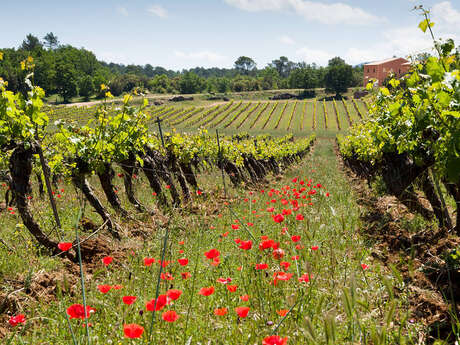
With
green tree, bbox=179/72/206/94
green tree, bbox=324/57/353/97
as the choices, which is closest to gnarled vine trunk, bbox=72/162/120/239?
green tree, bbox=324/57/353/97

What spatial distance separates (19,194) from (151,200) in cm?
534

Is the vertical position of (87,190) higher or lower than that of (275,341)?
lower

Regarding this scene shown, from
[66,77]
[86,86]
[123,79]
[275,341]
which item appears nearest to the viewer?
[275,341]

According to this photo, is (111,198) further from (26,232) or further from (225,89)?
(225,89)

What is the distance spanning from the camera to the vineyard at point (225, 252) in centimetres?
214

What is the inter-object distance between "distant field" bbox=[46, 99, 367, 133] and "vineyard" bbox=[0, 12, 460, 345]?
52377 millimetres

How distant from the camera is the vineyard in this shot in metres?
2.14

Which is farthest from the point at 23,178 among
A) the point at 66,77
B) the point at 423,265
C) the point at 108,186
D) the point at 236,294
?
the point at 66,77

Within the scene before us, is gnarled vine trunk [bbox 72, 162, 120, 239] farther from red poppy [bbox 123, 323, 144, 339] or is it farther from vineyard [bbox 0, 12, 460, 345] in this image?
red poppy [bbox 123, 323, 144, 339]

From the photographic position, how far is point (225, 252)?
473 cm

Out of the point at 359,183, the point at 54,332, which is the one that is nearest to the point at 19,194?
the point at 54,332

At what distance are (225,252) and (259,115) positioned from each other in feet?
249

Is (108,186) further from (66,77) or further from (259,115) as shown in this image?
(66,77)

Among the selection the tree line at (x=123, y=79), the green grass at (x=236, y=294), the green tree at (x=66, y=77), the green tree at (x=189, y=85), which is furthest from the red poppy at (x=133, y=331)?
the green tree at (x=189, y=85)
